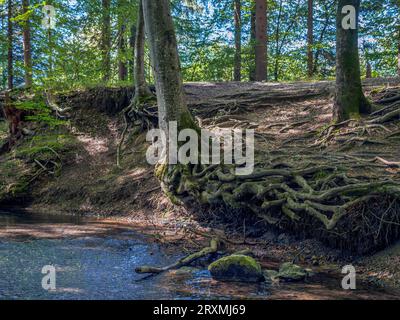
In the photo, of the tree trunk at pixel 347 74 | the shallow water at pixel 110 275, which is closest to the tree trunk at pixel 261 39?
the tree trunk at pixel 347 74

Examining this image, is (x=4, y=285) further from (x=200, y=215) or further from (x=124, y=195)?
(x=124, y=195)

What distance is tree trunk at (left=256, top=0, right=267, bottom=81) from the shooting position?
17.8 meters

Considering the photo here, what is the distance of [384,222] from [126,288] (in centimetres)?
371

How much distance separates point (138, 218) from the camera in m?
9.84

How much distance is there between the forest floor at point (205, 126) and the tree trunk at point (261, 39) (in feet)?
10.5

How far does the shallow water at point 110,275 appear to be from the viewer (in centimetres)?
496

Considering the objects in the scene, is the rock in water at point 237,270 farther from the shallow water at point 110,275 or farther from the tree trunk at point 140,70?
the tree trunk at point 140,70

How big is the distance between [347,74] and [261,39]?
30.5ft

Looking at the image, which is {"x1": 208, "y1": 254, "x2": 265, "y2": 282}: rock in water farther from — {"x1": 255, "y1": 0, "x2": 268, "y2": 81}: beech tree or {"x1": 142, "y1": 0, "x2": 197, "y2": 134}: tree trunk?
{"x1": 255, "y1": 0, "x2": 268, "y2": 81}: beech tree

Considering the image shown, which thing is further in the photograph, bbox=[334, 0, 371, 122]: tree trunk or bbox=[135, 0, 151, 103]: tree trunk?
bbox=[135, 0, 151, 103]: tree trunk

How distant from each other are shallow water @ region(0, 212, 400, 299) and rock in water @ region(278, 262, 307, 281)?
14 centimetres

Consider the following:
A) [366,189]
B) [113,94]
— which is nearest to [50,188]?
[113,94]

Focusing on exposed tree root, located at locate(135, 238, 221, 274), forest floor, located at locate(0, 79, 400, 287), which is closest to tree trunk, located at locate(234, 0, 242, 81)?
forest floor, located at locate(0, 79, 400, 287)

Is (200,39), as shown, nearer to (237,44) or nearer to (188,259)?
(237,44)
